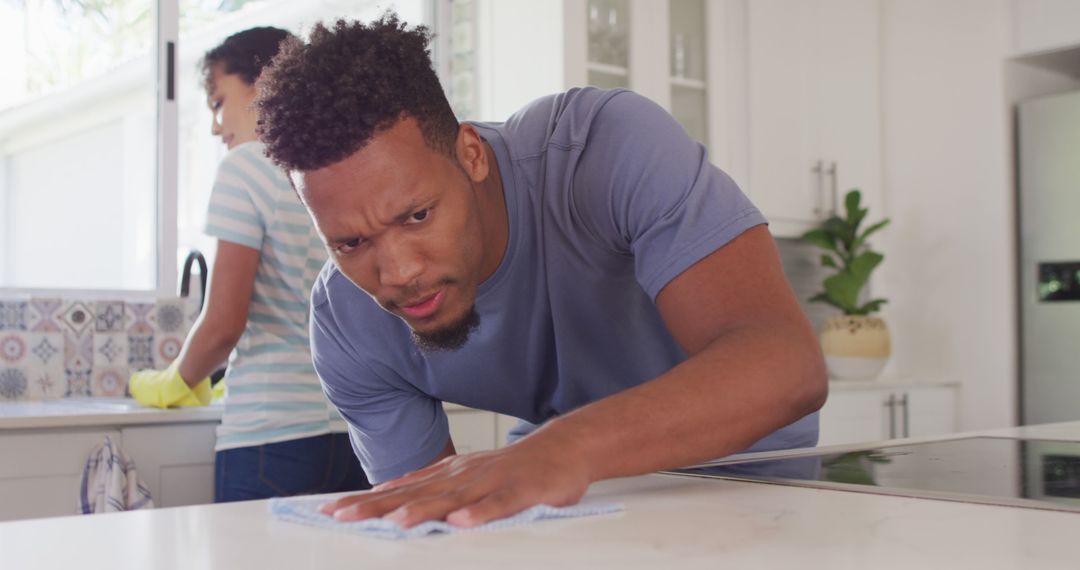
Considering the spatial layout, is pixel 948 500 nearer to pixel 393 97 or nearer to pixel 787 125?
pixel 393 97

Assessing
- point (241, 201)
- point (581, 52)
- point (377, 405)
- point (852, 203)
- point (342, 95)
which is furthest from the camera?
point (852, 203)

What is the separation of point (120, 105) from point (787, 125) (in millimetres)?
2219

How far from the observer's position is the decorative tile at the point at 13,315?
2.81 metres

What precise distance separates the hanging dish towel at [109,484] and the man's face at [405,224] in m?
1.30

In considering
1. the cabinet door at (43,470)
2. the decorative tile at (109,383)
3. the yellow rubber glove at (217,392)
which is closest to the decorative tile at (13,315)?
the decorative tile at (109,383)

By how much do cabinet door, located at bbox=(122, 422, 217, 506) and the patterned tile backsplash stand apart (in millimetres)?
656

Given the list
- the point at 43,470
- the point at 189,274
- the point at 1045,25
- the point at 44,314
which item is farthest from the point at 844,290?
the point at 43,470

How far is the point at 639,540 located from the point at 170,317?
2.59 metres

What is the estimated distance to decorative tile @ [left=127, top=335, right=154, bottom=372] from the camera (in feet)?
9.71

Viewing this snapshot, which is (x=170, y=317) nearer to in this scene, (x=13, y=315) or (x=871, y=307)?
(x=13, y=315)

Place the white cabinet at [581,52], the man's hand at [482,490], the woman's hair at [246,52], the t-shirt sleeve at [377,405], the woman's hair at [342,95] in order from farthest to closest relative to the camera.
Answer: the white cabinet at [581,52] < the woman's hair at [246,52] < the t-shirt sleeve at [377,405] < the woman's hair at [342,95] < the man's hand at [482,490]

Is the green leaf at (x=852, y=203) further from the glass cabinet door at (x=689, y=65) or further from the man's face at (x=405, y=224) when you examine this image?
the man's face at (x=405, y=224)

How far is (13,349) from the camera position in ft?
9.19

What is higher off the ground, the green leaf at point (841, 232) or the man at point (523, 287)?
the green leaf at point (841, 232)
